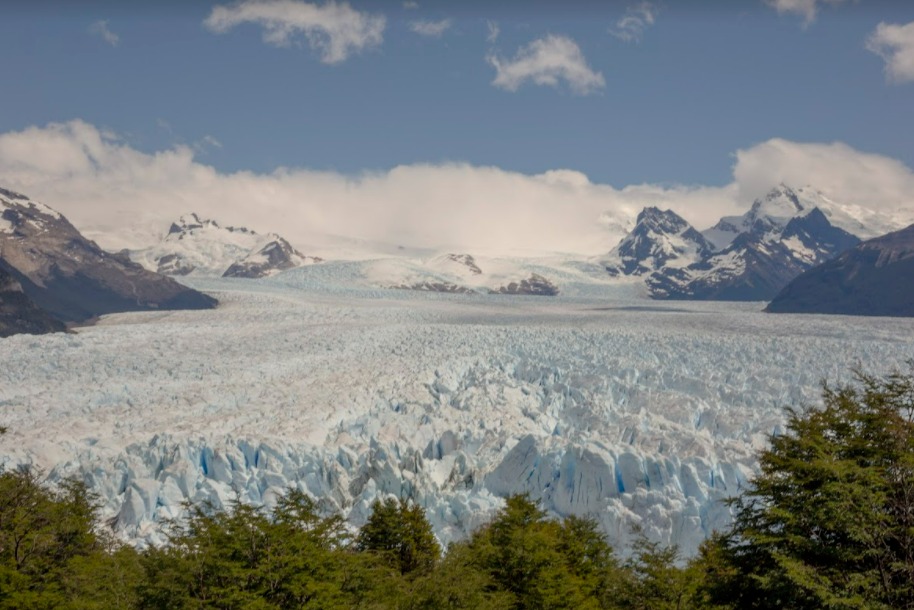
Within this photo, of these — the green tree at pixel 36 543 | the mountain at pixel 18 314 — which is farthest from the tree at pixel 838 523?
the mountain at pixel 18 314

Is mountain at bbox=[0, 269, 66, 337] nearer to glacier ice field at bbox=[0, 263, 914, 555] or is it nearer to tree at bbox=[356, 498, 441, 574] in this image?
glacier ice field at bbox=[0, 263, 914, 555]

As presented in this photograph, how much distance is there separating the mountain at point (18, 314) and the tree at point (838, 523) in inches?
2480

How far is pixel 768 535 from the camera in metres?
13.7

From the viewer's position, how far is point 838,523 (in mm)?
12445

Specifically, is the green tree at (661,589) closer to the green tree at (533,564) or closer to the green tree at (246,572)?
the green tree at (533,564)

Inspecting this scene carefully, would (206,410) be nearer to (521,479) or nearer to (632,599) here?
(521,479)

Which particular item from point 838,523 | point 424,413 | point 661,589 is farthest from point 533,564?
point 424,413

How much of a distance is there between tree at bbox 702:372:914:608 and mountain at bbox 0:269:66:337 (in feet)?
207

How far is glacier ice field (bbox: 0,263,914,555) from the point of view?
94.6 feet

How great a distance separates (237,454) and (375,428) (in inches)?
247

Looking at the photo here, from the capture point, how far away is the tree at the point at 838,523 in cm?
1220

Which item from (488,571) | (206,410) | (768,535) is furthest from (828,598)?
(206,410)

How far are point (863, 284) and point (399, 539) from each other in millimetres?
128586

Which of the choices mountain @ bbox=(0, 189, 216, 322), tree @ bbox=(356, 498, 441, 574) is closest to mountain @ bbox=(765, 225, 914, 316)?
mountain @ bbox=(0, 189, 216, 322)
